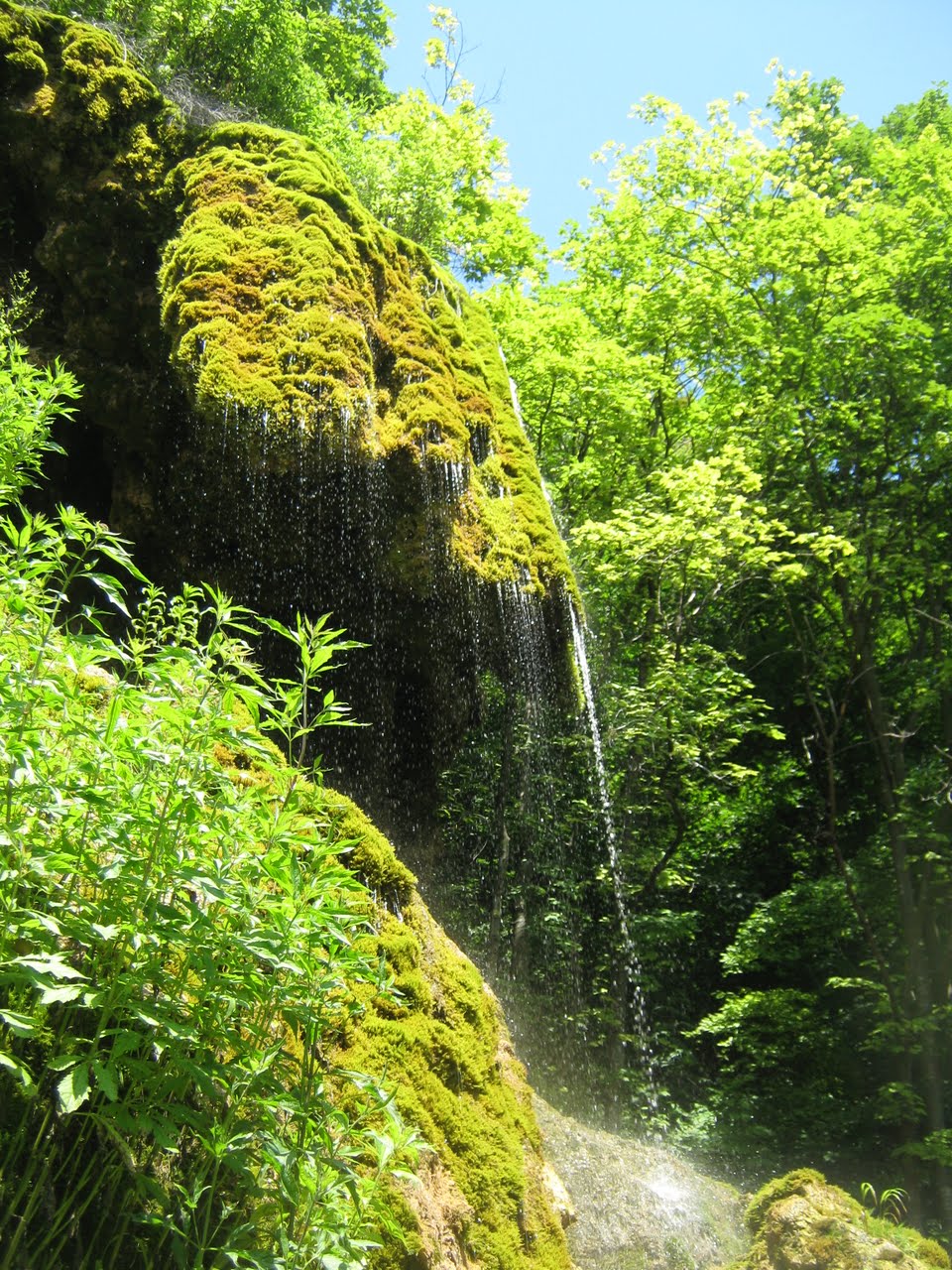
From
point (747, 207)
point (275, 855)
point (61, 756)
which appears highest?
point (747, 207)

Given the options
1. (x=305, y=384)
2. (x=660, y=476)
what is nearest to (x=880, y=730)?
(x=660, y=476)

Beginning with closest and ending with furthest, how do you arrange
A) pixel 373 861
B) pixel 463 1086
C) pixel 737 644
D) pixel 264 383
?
pixel 463 1086
pixel 373 861
pixel 264 383
pixel 737 644

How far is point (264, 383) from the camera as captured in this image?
5.70m

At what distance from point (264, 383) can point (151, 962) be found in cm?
435

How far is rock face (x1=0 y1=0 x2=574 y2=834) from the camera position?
5898mm

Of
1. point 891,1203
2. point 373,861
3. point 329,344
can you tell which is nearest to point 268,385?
point 329,344

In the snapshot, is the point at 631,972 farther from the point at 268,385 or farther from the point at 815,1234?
the point at 268,385

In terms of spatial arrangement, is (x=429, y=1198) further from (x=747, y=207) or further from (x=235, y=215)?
→ (x=747, y=207)

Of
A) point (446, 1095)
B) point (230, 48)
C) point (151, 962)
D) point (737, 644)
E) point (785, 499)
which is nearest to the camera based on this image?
point (151, 962)

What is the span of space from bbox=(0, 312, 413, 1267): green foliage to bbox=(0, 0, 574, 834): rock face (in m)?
3.70

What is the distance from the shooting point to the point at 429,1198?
133 inches

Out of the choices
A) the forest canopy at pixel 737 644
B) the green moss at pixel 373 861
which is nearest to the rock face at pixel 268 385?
the green moss at pixel 373 861

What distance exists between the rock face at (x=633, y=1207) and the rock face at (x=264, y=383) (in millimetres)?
2939

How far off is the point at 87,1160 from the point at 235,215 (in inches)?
222
